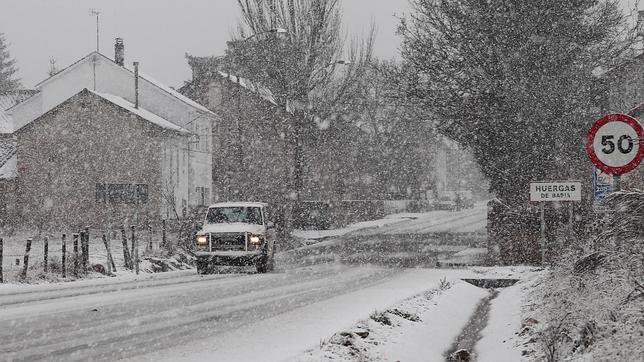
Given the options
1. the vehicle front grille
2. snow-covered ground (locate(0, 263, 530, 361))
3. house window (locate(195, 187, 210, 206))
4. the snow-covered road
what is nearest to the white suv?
the vehicle front grille

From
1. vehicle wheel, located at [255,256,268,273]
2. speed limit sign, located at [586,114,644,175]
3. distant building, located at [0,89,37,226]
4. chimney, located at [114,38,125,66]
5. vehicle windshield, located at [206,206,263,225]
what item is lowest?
vehicle wheel, located at [255,256,268,273]

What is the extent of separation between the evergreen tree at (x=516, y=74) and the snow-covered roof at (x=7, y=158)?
2840cm

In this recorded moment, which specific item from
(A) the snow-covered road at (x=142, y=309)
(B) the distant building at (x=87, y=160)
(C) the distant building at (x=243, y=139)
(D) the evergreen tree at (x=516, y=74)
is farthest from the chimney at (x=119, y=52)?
(A) the snow-covered road at (x=142, y=309)

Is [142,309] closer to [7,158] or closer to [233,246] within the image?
[233,246]

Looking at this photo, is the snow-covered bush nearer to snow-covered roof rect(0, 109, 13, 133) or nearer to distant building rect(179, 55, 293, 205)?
distant building rect(179, 55, 293, 205)

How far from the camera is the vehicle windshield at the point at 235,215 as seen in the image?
76.4ft

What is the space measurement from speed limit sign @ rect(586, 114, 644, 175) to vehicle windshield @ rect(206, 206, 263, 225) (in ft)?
44.2

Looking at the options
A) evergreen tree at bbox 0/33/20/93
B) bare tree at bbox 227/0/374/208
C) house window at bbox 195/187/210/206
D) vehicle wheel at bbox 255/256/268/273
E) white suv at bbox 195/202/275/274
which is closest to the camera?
white suv at bbox 195/202/275/274

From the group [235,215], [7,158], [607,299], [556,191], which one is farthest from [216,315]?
[7,158]

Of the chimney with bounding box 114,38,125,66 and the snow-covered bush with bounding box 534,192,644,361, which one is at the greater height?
the chimney with bounding box 114,38,125,66

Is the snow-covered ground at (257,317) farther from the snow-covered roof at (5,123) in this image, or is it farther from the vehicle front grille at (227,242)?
the snow-covered roof at (5,123)

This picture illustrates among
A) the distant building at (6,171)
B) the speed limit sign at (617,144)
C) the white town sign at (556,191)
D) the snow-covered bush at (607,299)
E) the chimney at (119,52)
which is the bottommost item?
the snow-covered bush at (607,299)

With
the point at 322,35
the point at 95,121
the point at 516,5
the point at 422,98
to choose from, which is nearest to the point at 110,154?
the point at 95,121

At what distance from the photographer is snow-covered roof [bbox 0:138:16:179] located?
4666 cm
